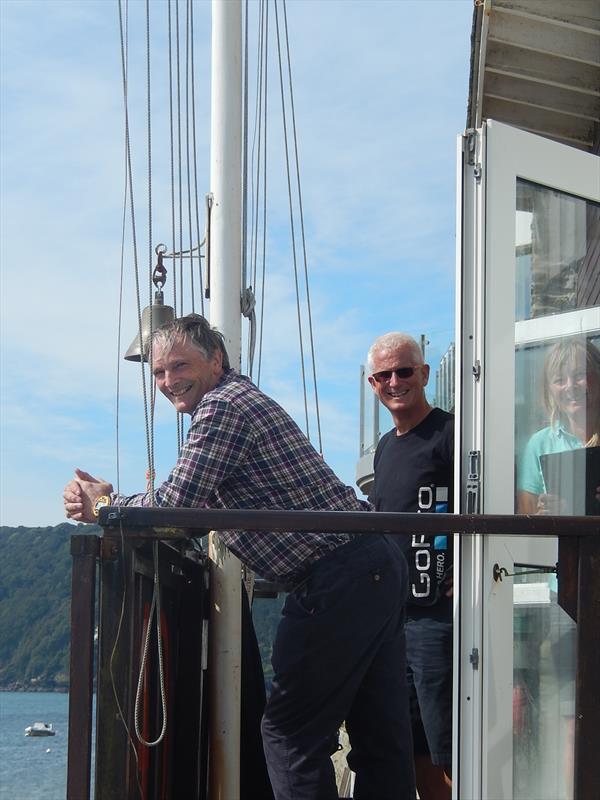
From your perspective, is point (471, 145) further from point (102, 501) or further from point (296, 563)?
point (102, 501)

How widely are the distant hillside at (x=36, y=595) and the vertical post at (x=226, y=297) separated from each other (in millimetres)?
1673

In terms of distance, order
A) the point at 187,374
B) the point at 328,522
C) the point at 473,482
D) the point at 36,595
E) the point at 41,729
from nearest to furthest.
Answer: the point at 328,522
the point at 473,482
the point at 187,374
the point at 36,595
the point at 41,729

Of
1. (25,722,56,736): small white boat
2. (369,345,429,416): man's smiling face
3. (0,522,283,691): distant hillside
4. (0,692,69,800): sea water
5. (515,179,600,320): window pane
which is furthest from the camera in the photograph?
(25,722,56,736): small white boat

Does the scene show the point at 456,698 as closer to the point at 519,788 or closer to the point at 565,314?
the point at 519,788

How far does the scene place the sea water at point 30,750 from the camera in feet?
268

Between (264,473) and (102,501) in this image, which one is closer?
(102,501)

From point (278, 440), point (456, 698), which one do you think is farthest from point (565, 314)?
point (456, 698)

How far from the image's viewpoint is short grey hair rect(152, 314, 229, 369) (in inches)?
144

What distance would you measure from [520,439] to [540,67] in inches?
152

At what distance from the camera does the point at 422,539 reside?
4180mm

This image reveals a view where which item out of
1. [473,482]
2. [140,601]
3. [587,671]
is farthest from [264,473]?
[587,671]

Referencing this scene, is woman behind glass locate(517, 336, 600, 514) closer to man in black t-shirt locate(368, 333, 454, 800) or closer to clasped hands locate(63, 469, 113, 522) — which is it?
man in black t-shirt locate(368, 333, 454, 800)

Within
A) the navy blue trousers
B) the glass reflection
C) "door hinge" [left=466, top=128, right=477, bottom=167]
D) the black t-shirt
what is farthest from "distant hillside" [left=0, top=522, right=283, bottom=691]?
"door hinge" [left=466, top=128, right=477, bottom=167]

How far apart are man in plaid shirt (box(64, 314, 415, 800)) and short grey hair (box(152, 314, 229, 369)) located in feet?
0.70
